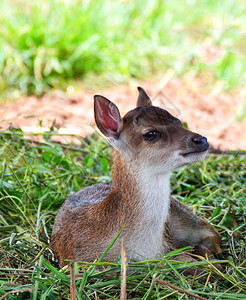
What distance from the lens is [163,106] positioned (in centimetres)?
589

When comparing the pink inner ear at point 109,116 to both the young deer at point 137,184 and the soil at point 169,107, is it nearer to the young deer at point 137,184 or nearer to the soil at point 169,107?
the young deer at point 137,184

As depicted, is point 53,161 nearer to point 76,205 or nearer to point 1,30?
point 76,205

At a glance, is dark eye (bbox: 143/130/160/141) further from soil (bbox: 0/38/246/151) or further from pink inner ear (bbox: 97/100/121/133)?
soil (bbox: 0/38/246/151)

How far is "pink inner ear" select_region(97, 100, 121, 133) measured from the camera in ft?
10.3

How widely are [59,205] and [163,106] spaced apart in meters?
2.24

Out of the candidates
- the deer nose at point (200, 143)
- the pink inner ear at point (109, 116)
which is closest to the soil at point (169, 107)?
the pink inner ear at point (109, 116)

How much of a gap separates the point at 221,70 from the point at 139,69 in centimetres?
368

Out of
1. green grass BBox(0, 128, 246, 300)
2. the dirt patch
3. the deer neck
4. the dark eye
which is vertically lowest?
the dirt patch

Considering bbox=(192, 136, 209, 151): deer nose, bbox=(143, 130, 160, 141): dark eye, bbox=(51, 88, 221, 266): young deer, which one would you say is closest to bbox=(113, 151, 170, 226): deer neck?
bbox=(51, 88, 221, 266): young deer

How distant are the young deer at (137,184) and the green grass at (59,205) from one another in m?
0.16

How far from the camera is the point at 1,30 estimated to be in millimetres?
7422

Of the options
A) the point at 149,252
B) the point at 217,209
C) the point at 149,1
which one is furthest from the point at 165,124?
the point at 149,1

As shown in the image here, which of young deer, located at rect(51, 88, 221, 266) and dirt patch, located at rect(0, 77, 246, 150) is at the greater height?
young deer, located at rect(51, 88, 221, 266)

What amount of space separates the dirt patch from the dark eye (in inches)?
88.5
